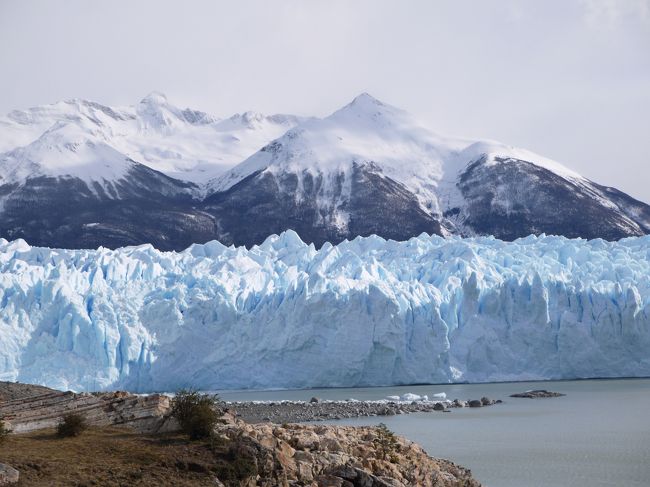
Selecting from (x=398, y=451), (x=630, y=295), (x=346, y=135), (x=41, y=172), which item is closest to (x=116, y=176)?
(x=41, y=172)

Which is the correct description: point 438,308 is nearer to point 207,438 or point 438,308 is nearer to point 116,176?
point 207,438

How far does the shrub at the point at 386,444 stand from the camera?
10859 mm

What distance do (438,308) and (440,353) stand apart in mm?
1763

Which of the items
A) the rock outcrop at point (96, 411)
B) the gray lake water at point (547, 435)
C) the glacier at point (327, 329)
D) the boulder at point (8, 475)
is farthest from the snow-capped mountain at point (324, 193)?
the boulder at point (8, 475)

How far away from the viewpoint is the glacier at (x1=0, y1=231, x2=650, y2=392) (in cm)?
3269

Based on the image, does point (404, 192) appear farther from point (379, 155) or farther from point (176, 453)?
point (176, 453)

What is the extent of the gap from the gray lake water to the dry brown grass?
20.4 feet

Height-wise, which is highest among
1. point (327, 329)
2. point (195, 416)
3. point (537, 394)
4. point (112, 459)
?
point (327, 329)

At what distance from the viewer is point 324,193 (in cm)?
7362

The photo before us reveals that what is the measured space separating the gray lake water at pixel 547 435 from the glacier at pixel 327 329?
93.1 inches

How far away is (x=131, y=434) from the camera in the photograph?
977 cm

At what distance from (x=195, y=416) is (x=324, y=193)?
64562 millimetres

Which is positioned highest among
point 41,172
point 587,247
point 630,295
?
point 41,172

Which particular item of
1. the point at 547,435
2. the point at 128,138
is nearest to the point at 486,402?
the point at 547,435
